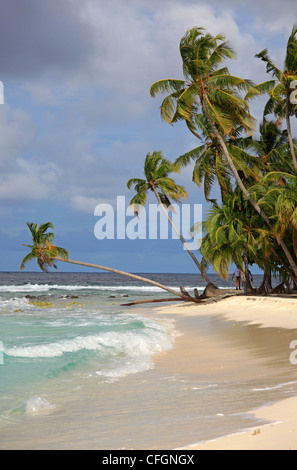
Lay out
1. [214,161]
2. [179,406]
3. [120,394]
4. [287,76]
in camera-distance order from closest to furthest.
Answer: [179,406], [120,394], [287,76], [214,161]

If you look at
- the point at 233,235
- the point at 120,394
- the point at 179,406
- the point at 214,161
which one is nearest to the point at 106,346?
the point at 120,394

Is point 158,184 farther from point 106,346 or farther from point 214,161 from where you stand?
point 106,346

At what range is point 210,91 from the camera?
21406 mm

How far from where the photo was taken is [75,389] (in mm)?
6797

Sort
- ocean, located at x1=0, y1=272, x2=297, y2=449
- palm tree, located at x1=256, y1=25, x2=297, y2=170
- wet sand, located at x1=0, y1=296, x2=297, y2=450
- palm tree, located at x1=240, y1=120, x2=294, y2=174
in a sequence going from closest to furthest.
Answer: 1. wet sand, located at x1=0, y1=296, x2=297, y2=450
2. ocean, located at x1=0, y1=272, x2=297, y2=449
3. palm tree, located at x1=256, y1=25, x2=297, y2=170
4. palm tree, located at x1=240, y1=120, x2=294, y2=174

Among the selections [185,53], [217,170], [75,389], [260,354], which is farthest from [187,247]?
[75,389]

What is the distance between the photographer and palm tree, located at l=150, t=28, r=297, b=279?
67.8ft

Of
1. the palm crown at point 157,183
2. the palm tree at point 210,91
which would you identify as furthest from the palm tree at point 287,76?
the palm crown at point 157,183

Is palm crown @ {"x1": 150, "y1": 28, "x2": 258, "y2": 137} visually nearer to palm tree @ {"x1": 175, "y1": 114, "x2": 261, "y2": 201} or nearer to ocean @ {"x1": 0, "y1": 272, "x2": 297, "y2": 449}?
palm tree @ {"x1": 175, "y1": 114, "x2": 261, "y2": 201}

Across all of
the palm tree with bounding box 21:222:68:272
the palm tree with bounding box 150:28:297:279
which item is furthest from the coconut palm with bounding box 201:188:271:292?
the palm tree with bounding box 21:222:68:272

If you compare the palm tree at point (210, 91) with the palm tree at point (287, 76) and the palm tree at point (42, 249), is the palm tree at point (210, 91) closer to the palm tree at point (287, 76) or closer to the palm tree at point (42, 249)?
the palm tree at point (287, 76)

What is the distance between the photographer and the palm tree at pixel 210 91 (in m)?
20.7

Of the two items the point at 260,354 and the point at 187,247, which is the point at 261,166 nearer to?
the point at 187,247
